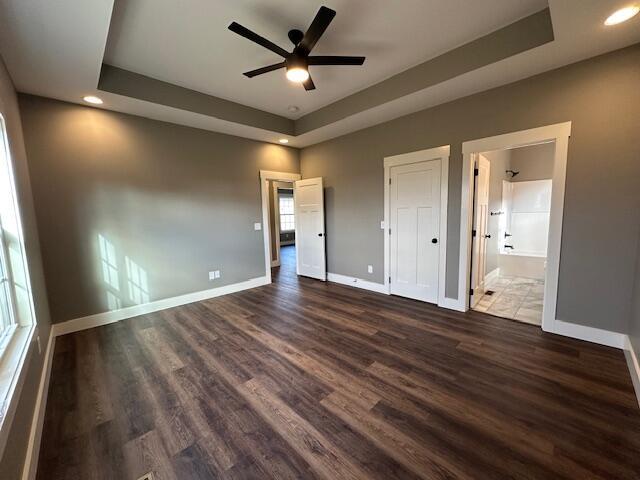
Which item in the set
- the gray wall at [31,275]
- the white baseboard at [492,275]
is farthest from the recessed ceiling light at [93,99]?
the white baseboard at [492,275]

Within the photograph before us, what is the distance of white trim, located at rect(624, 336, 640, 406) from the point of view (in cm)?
188

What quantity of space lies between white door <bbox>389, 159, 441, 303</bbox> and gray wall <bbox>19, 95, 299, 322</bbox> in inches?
95.5

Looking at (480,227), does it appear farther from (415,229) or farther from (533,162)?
(533,162)

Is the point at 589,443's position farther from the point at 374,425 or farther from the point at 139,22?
the point at 139,22

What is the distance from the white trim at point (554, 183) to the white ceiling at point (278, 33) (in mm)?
1076

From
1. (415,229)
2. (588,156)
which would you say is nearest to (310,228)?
(415,229)

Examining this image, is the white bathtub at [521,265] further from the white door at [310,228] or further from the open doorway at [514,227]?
the white door at [310,228]

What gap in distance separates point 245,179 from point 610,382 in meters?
4.83

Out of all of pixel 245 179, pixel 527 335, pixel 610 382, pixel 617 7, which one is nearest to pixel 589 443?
pixel 610 382

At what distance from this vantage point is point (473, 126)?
3.13m

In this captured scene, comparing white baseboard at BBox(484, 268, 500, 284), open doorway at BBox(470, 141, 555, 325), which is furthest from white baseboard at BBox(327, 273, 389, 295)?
white baseboard at BBox(484, 268, 500, 284)

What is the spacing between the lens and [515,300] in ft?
12.4

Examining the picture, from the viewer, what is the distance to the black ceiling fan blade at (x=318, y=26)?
1760 mm

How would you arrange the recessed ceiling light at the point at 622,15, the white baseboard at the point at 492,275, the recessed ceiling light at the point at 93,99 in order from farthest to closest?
the white baseboard at the point at 492,275 < the recessed ceiling light at the point at 93,99 < the recessed ceiling light at the point at 622,15
